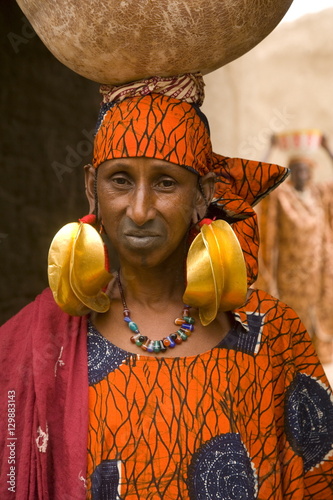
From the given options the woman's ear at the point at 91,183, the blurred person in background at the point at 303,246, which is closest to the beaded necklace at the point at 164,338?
the woman's ear at the point at 91,183

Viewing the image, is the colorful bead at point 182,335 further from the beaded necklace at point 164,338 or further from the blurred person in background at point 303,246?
the blurred person in background at point 303,246

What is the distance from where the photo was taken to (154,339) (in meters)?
2.02

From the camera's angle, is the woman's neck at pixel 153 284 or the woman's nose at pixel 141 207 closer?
the woman's nose at pixel 141 207

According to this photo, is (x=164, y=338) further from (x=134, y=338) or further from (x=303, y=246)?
(x=303, y=246)

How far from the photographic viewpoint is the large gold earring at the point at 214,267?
1.92 metres

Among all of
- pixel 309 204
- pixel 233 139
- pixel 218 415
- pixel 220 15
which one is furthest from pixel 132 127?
pixel 309 204

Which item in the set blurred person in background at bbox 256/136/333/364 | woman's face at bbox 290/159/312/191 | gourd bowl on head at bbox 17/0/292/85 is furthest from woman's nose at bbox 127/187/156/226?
woman's face at bbox 290/159/312/191

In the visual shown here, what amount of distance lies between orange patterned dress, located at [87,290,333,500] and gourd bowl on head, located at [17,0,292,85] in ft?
2.30

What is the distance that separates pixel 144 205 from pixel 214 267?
238mm

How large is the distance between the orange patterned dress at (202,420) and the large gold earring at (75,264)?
15cm

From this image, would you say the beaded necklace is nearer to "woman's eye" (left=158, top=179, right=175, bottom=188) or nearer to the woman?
the woman

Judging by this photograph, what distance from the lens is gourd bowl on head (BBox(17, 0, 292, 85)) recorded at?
178 cm

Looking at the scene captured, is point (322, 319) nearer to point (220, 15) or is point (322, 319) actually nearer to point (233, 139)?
point (233, 139)

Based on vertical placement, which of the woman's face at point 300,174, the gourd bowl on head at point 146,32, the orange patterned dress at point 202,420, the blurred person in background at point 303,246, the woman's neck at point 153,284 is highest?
the woman's face at point 300,174
